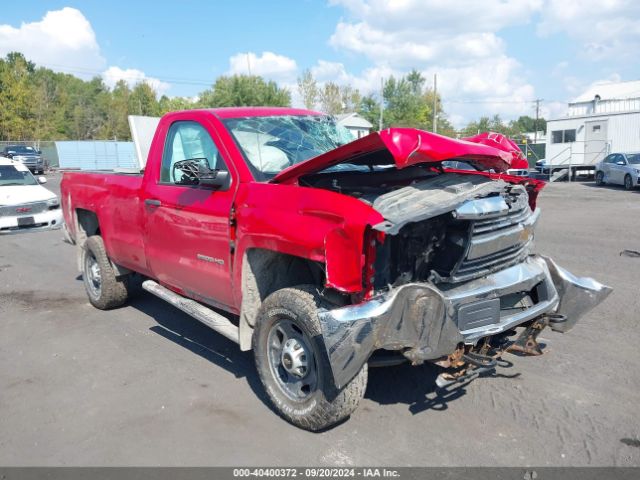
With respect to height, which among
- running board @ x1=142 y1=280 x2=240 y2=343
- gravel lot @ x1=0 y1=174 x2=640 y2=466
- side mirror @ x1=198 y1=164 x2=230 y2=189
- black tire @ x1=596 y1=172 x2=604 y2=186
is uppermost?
side mirror @ x1=198 y1=164 x2=230 y2=189

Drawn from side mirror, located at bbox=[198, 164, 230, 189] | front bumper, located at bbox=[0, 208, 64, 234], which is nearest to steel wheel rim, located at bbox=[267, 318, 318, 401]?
side mirror, located at bbox=[198, 164, 230, 189]

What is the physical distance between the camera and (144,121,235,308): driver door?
14.1ft

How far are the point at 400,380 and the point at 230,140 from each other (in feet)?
7.39

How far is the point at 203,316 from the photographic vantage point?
455 centimetres

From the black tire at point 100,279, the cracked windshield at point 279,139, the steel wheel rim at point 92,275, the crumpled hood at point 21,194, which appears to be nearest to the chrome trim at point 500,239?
the cracked windshield at point 279,139

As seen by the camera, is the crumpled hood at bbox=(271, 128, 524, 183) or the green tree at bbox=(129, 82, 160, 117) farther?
the green tree at bbox=(129, 82, 160, 117)

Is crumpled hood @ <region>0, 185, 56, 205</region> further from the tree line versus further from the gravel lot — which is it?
the tree line

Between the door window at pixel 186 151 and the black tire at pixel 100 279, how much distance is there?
1.70 metres

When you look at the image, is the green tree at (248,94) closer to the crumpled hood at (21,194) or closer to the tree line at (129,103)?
the tree line at (129,103)

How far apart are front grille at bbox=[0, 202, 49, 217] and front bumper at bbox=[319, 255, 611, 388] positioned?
1125 centimetres

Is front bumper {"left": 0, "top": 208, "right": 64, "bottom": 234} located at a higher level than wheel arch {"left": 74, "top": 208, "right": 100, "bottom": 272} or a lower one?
lower

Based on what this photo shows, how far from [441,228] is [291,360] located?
4.13ft

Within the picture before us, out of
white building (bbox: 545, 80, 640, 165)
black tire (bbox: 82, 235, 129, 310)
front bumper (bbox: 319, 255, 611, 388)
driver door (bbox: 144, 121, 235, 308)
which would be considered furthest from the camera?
white building (bbox: 545, 80, 640, 165)

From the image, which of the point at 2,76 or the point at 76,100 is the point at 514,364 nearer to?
the point at 2,76
